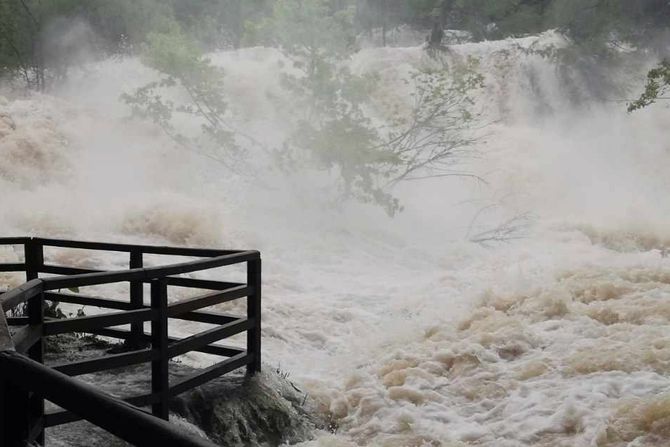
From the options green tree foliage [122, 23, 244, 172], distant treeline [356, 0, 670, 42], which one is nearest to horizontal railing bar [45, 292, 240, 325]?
green tree foliage [122, 23, 244, 172]

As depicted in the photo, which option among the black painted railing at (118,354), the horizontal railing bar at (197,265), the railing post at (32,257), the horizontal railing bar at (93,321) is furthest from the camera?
the railing post at (32,257)

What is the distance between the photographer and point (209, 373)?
4.13 metres

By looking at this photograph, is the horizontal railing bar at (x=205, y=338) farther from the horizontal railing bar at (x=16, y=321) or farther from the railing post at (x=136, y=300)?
the horizontal railing bar at (x=16, y=321)

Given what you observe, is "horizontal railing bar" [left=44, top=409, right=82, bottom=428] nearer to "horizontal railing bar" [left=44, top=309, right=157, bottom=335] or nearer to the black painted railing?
the black painted railing

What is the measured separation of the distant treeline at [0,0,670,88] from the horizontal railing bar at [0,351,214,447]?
16.5 m

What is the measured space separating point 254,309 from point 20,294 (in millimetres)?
2125

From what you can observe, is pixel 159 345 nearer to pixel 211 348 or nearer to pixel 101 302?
pixel 211 348

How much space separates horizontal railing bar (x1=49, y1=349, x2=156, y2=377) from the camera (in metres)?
3.17

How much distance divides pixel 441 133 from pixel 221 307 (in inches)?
421

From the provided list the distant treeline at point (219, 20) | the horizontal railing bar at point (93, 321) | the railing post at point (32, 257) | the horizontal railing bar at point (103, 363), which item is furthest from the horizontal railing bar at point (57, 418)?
the distant treeline at point (219, 20)

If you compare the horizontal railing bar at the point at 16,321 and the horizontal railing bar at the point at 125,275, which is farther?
the horizontal railing bar at the point at 16,321

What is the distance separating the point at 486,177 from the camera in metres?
17.8

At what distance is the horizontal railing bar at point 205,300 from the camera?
381cm

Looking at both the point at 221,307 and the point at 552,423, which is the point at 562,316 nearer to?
the point at 552,423
